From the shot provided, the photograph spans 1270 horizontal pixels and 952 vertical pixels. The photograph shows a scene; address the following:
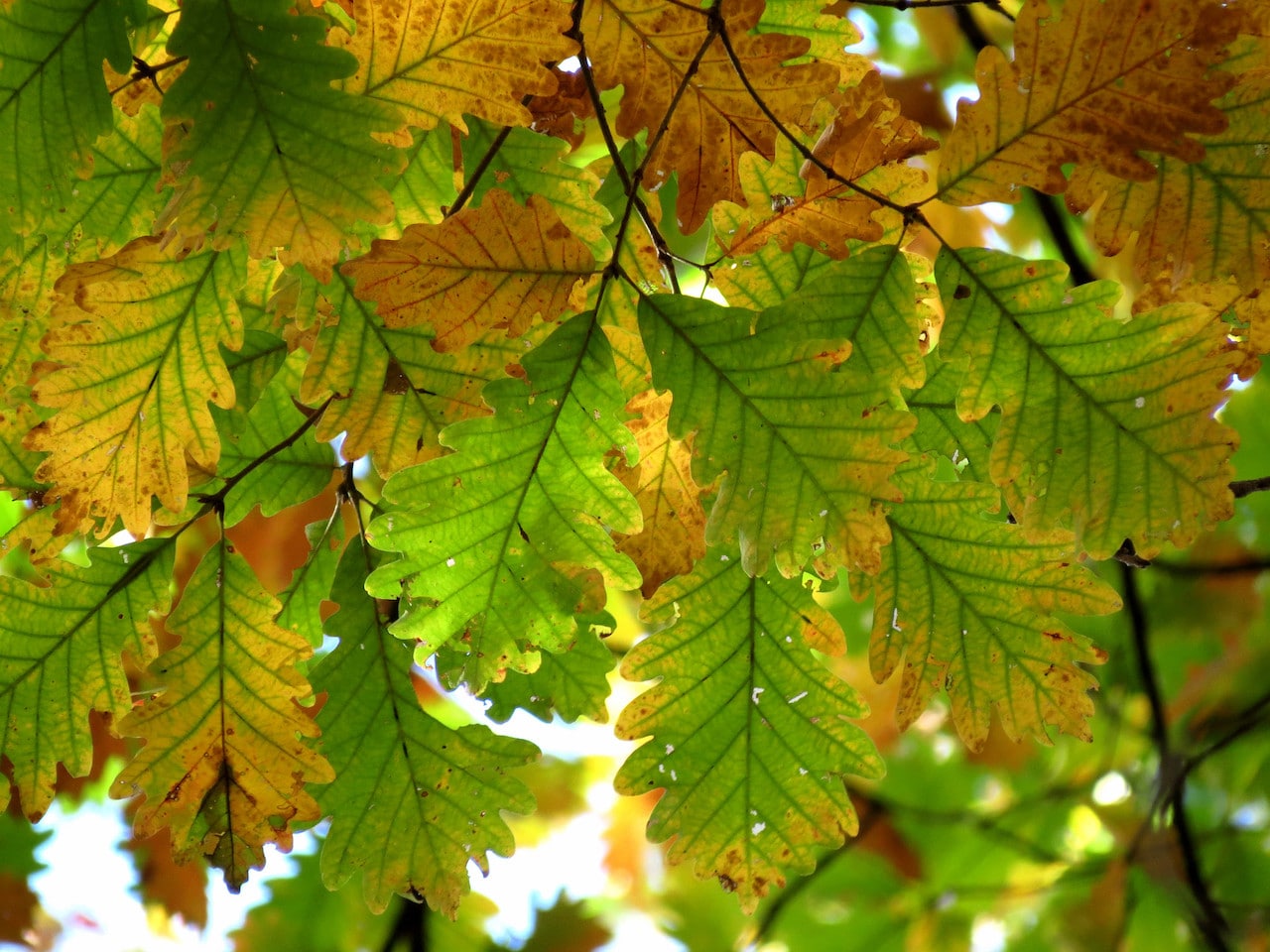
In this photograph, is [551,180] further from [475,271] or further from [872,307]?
[872,307]

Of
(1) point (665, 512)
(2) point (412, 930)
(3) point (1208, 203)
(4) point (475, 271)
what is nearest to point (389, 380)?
(4) point (475, 271)

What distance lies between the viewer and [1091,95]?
25.6 inches

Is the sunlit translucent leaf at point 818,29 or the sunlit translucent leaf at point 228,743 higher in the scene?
the sunlit translucent leaf at point 818,29

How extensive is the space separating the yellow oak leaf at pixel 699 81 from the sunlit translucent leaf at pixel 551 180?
1.9 inches

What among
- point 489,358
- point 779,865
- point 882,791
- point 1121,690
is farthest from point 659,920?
point 489,358

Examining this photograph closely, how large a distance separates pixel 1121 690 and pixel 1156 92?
69.7 inches

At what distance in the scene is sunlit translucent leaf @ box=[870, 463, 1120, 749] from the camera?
2.41 ft

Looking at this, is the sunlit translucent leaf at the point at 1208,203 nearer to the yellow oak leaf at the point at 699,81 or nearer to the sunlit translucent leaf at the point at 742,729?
the yellow oak leaf at the point at 699,81

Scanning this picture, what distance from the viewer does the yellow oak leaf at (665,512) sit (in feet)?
2.60

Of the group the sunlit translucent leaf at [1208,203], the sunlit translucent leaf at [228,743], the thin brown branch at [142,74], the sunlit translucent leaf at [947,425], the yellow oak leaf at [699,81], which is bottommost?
the sunlit translucent leaf at [228,743]

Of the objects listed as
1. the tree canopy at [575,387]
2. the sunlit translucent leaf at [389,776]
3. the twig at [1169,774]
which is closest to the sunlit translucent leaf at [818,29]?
the tree canopy at [575,387]

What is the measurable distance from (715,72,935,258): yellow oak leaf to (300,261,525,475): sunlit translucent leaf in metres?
0.19

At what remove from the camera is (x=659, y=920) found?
122 inches

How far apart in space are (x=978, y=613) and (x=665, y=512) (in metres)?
0.24
